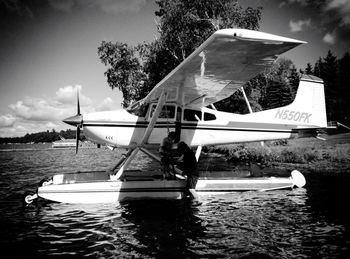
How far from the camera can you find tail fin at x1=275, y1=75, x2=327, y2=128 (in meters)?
8.74

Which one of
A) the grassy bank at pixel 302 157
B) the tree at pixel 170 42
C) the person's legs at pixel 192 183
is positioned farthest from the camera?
the tree at pixel 170 42

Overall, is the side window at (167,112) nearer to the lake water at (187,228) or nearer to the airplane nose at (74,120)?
the airplane nose at (74,120)

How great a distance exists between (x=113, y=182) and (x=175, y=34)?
697 inches

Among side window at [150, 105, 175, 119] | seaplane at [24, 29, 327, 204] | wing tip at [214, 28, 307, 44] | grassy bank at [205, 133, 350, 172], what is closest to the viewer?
wing tip at [214, 28, 307, 44]

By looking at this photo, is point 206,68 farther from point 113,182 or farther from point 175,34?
point 175,34

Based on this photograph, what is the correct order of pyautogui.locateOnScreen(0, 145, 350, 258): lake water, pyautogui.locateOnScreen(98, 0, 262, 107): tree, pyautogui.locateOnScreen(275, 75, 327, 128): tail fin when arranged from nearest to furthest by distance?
pyautogui.locateOnScreen(0, 145, 350, 258): lake water < pyautogui.locateOnScreen(275, 75, 327, 128): tail fin < pyautogui.locateOnScreen(98, 0, 262, 107): tree

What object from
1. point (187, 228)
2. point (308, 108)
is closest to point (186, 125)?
point (187, 228)

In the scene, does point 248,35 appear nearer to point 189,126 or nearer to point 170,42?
point 189,126

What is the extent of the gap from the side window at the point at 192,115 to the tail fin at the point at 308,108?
107 inches

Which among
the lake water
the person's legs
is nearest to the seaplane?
the person's legs

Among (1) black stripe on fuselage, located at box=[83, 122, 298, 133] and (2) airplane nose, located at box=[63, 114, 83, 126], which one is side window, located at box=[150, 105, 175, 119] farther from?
(2) airplane nose, located at box=[63, 114, 83, 126]

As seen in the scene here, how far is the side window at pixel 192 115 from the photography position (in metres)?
8.14

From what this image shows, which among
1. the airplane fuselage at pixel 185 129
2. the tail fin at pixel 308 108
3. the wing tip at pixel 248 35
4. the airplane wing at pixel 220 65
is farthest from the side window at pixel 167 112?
the wing tip at pixel 248 35

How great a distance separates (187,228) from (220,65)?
344cm
